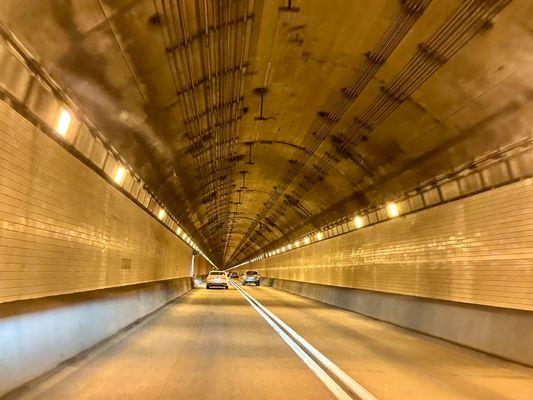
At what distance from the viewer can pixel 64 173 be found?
1073 cm

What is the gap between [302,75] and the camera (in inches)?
563

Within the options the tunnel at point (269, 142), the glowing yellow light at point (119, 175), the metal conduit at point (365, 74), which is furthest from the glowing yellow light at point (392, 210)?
the glowing yellow light at point (119, 175)

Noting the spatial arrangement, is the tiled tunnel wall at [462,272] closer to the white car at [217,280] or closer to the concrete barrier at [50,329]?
the concrete barrier at [50,329]

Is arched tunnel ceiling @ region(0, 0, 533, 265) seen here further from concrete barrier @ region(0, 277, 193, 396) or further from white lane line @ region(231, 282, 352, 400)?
white lane line @ region(231, 282, 352, 400)

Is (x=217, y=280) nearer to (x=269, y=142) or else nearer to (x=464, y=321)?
(x=269, y=142)

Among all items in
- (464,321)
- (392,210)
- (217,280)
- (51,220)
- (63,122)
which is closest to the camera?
(51,220)

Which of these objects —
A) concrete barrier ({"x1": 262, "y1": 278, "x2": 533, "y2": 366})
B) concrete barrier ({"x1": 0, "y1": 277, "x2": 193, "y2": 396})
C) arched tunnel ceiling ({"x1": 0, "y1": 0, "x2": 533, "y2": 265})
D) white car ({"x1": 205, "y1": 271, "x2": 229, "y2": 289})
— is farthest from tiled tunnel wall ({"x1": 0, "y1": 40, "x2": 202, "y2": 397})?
A: white car ({"x1": 205, "y1": 271, "x2": 229, "y2": 289})

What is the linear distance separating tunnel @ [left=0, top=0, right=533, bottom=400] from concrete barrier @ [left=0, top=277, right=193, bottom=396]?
0.06 meters

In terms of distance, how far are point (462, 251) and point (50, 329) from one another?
1000 cm

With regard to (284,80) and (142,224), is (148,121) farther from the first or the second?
(142,224)

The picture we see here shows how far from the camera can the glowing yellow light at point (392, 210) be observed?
65.0 ft

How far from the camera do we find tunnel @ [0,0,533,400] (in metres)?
8.45

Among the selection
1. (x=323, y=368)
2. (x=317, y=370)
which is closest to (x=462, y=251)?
(x=323, y=368)

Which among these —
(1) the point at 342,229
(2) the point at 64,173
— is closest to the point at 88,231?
(2) the point at 64,173
